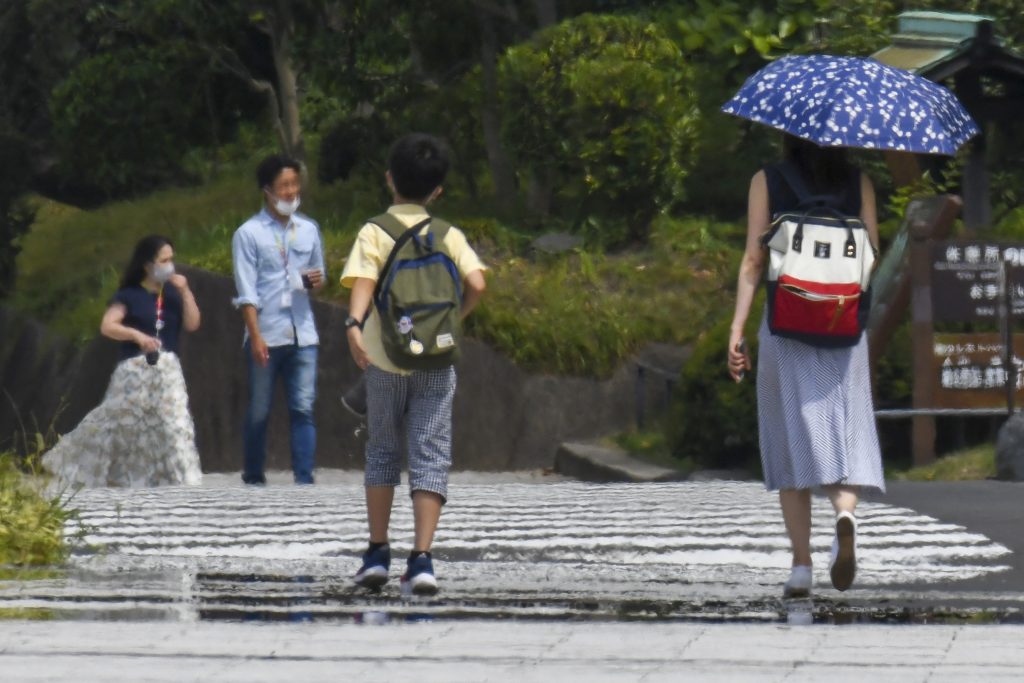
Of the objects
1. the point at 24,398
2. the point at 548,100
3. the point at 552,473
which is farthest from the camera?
the point at 24,398

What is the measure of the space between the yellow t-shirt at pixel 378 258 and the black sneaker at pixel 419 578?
2.21ft

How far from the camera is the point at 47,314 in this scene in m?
23.9

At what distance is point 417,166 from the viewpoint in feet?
24.0

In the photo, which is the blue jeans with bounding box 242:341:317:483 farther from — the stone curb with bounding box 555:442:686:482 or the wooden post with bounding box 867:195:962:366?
the wooden post with bounding box 867:195:962:366

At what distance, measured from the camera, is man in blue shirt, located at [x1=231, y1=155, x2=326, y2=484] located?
37.3 feet

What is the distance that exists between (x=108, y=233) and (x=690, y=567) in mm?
19140

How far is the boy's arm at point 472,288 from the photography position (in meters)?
7.30

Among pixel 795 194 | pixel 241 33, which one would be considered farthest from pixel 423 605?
pixel 241 33

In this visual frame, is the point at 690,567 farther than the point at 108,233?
No

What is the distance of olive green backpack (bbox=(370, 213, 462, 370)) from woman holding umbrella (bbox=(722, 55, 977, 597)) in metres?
0.98

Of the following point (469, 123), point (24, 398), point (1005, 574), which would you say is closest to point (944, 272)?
point (1005, 574)

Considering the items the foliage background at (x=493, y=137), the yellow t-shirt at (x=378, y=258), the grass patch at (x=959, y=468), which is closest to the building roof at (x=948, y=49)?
the foliage background at (x=493, y=137)

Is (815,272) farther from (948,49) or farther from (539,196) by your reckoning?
(539,196)

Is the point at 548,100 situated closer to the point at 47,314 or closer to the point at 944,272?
the point at 944,272
